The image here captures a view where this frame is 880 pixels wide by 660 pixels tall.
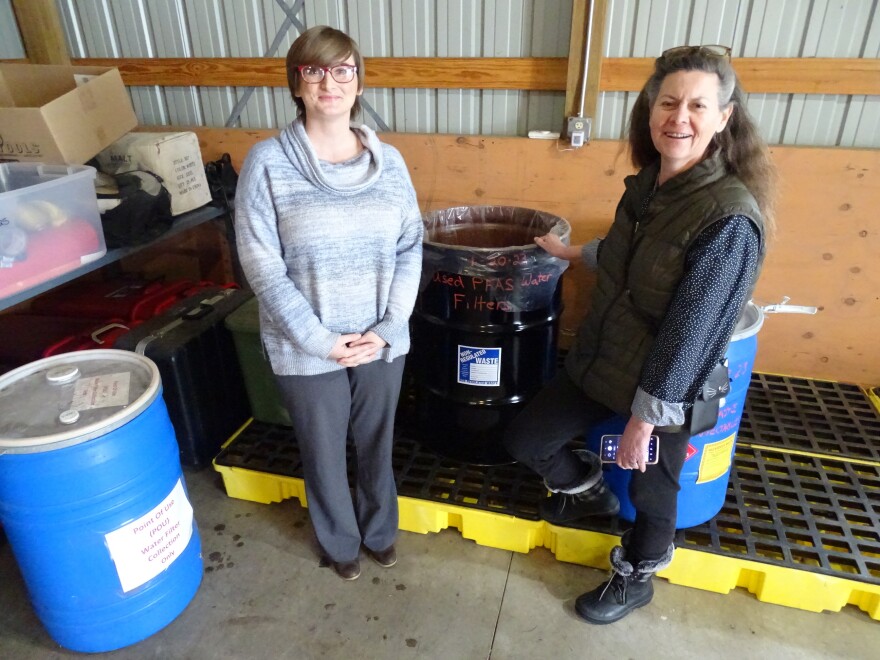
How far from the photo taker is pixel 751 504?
1.89 meters

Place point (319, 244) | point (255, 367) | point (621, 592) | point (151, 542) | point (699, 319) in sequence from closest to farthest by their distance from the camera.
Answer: point (699, 319) < point (319, 244) < point (151, 542) < point (621, 592) < point (255, 367)

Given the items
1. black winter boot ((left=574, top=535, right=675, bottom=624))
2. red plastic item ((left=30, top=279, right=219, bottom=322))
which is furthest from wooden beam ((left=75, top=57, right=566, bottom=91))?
black winter boot ((left=574, top=535, right=675, bottom=624))

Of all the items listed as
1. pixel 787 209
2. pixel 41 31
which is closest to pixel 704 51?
pixel 787 209

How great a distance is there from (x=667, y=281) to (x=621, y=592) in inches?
34.5

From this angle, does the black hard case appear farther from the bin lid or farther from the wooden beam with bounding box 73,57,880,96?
Answer: the wooden beam with bounding box 73,57,880,96

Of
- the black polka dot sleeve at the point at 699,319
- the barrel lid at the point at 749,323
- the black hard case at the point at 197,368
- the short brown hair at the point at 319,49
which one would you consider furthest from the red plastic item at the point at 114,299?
the barrel lid at the point at 749,323

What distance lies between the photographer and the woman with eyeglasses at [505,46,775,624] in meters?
1.18

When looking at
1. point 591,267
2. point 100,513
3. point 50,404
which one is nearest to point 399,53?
point 591,267

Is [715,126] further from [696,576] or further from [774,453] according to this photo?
[774,453]

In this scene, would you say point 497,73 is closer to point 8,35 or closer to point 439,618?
point 439,618

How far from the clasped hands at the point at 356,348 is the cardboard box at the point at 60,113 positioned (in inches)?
53.7

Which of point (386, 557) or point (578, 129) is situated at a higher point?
point (578, 129)

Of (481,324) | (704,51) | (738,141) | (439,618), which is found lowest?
(439,618)

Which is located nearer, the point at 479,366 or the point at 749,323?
the point at 749,323
